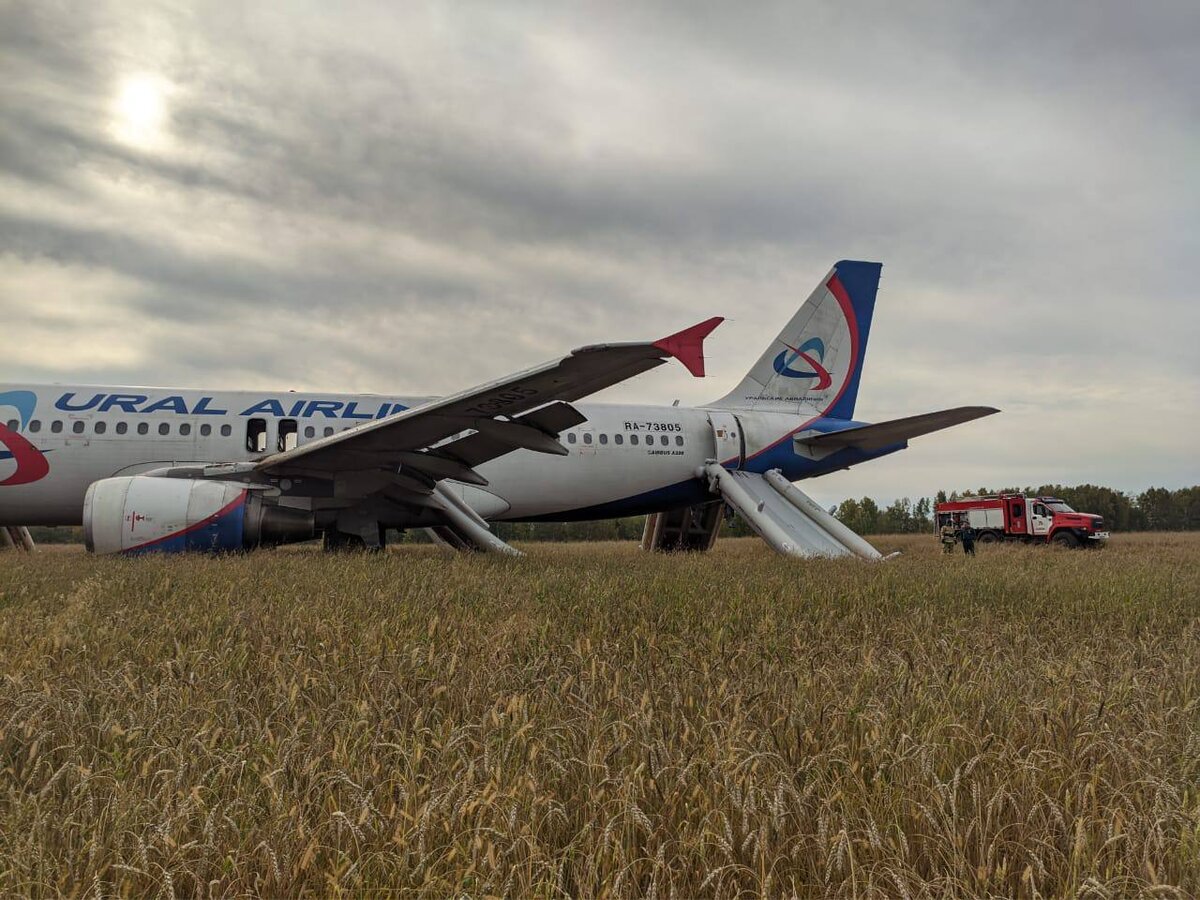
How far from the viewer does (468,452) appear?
12.3 metres

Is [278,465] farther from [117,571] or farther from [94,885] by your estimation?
[94,885]

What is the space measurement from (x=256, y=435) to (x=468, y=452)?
478 centimetres

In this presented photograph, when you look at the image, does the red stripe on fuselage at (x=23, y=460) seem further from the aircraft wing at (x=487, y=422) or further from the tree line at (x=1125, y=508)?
the tree line at (x=1125, y=508)

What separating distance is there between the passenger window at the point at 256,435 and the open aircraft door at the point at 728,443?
9.39 metres

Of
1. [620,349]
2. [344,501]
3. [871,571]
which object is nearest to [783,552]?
[871,571]

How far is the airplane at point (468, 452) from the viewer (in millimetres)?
10695

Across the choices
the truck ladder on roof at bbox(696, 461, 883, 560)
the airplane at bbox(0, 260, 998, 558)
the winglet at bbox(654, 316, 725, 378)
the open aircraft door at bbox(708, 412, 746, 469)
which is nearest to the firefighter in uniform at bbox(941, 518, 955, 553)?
the airplane at bbox(0, 260, 998, 558)

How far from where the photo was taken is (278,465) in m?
11.5

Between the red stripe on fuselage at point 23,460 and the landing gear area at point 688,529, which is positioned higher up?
the red stripe on fuselage at point 23,460

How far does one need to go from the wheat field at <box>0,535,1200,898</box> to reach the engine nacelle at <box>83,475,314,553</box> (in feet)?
19.2

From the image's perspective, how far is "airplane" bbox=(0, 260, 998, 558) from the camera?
10.7 m

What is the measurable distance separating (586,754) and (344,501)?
10.9 m

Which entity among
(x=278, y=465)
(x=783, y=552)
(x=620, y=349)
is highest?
(x=620, y=349)

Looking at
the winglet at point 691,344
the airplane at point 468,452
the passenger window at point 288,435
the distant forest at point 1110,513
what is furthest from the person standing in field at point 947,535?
the distant forest at point 1110,513
